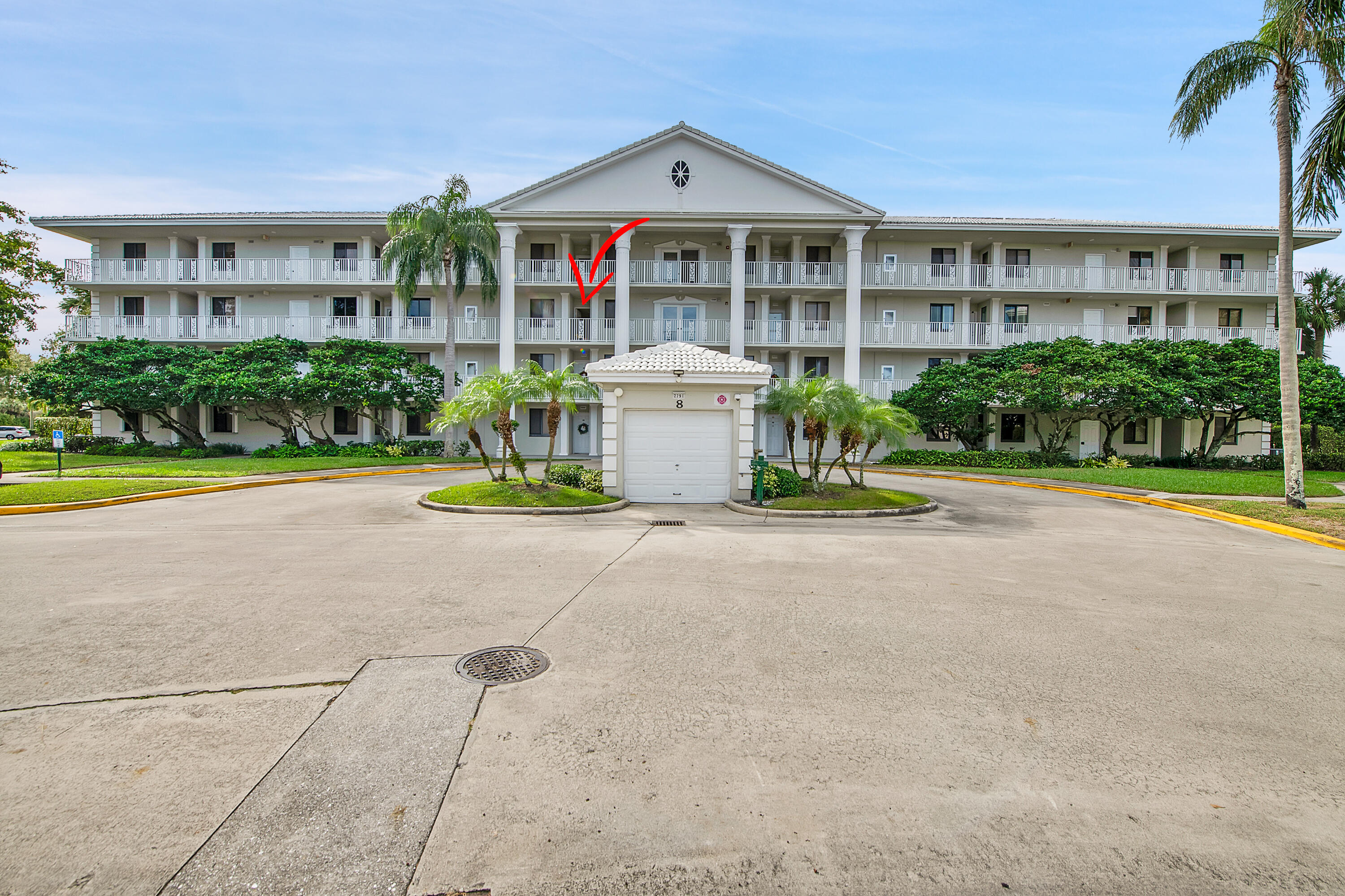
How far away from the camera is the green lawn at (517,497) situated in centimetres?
1362

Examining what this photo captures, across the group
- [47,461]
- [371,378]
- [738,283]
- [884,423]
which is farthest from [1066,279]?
[47,461]

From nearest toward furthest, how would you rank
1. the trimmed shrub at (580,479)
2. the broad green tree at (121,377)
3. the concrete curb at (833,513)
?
the concrete curb at (833,513), the trimmed shrub at (580,479), the broad green tree at (121,377)

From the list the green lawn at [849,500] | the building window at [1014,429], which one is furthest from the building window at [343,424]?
the building window at [1014,429]

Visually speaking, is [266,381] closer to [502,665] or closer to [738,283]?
[738,283]

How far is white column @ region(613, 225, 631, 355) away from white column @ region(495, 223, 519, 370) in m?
4.74

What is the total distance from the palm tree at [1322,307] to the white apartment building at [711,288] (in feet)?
39.7

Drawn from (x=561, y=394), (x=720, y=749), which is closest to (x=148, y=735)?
(x=720, y=749)

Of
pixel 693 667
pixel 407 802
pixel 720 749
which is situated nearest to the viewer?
pixel 407 802

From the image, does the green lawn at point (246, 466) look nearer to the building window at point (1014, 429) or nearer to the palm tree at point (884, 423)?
the palm tree at point (884, 423)

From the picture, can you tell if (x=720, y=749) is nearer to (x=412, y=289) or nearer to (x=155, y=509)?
(x=155, y=509)

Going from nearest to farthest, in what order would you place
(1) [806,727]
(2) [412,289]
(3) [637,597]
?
(1) [806,727]
(3) [637,597]
(2) [412,289]

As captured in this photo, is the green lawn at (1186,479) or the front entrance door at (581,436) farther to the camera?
the front entrance door at (581,436)

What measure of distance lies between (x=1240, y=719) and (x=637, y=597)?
4.81 meters

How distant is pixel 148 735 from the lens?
3678 millimetres
